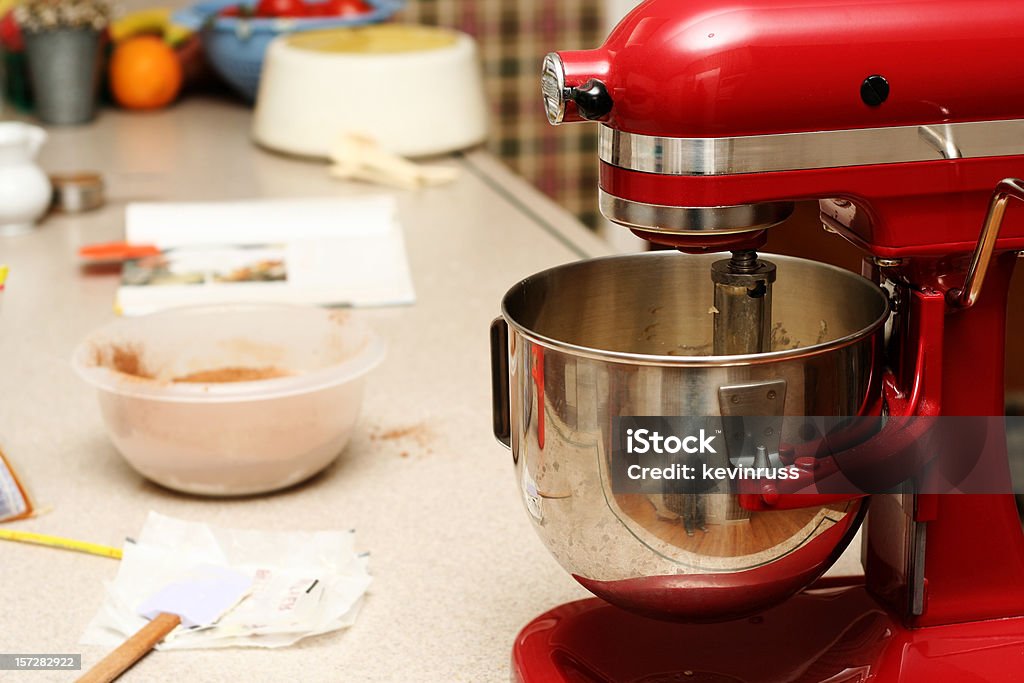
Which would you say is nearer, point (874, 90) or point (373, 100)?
point (874, 90)

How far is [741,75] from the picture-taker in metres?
0.60

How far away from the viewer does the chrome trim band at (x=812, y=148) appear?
612 millimetres

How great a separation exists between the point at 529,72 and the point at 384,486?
2337 mm

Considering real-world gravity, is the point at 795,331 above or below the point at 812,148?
below

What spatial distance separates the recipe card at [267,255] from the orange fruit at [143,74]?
2.49 feet

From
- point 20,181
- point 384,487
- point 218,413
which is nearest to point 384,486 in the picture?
point 384,487

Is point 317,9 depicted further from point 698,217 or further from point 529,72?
point 698,217

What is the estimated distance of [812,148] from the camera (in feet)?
2.03

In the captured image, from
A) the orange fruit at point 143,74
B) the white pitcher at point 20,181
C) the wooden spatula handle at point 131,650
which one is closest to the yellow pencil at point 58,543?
the wooden spatula handle at point 131,650

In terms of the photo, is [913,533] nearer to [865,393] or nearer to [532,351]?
[865,393]

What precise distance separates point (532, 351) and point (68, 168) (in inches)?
61.0

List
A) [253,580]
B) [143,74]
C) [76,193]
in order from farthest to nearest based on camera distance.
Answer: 1. [143,74]
2. [76,193]
3. [253,580]

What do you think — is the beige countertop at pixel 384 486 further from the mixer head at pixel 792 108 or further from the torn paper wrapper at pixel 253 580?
the mixer head at pixel 792 108

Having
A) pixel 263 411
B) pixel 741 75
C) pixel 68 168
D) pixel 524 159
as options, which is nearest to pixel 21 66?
pixel 68 168
